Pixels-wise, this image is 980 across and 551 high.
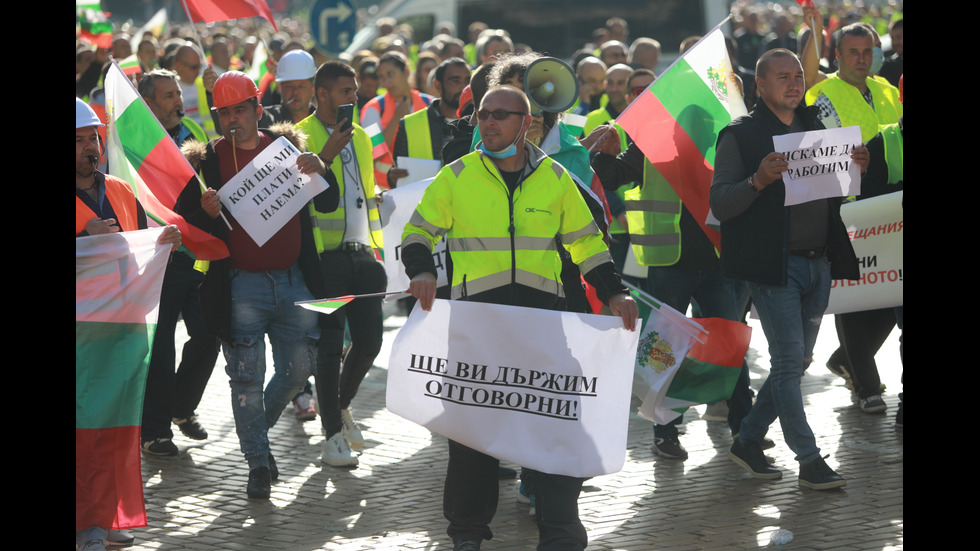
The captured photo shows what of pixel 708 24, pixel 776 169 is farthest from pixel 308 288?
pixel 708 24

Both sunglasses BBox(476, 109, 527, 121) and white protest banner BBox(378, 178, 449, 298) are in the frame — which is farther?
white protest banner BBox(378, 178, 449, 298)

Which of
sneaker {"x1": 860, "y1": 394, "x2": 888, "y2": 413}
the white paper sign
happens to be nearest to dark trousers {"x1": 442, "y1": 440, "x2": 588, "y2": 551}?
sneaker {"x1": 860, "y1": 394, "x2": 888, "y2": 413}

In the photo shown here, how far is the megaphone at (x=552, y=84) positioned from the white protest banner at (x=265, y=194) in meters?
1.31

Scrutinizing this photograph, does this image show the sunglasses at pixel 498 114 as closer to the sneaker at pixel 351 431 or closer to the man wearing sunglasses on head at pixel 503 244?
the man wearing sunglasses on head at pixel 503 244

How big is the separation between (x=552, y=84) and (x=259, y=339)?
192 centimetres

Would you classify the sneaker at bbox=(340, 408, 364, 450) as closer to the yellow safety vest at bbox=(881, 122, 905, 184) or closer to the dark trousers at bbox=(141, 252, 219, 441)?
the dark trousers at bbox=(141, 252, 219, 441)

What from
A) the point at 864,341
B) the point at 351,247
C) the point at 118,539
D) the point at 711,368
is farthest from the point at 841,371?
the point at 118,539

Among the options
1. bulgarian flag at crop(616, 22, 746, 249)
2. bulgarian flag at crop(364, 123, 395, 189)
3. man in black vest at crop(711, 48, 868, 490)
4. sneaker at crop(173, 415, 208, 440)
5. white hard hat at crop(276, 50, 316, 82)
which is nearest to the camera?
man in black vest at crop(711, 48, 868, 490)

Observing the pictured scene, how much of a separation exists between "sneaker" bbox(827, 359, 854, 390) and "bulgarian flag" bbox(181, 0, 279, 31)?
430cm

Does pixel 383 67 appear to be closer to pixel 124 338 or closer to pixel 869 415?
pixel 869 415

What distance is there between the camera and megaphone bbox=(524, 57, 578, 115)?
622 cm

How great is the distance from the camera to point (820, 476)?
646cm

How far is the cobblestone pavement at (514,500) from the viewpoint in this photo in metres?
5.91

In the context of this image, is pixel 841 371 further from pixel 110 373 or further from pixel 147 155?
pixel 110 373
